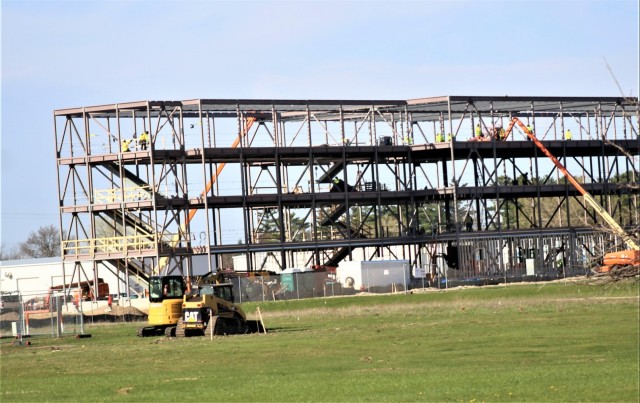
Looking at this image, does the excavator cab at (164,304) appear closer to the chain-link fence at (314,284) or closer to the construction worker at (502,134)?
the chain-link fence at (314,284)

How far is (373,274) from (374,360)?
46.2m

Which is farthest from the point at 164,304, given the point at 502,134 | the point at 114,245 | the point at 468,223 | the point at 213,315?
the point at 502,134

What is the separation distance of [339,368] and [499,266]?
188 ft

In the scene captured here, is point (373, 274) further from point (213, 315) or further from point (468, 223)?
point (213, 315)

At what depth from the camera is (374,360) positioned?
1382 inches

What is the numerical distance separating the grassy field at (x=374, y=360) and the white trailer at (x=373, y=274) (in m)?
18.7

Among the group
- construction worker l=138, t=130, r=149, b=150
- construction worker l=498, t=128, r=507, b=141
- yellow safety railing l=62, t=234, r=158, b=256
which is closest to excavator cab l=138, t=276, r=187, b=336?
yellow safety railing l=62, t=234, r=158, b=256

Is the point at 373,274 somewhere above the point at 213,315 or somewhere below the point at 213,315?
above

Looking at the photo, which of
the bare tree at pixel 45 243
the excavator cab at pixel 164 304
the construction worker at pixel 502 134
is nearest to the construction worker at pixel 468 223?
the construction worker at pixel 502 134

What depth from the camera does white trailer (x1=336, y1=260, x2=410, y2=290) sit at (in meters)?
80.5

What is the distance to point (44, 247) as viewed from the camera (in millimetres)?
181125

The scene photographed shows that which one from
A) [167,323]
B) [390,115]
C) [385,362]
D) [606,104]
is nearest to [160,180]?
[390,115]

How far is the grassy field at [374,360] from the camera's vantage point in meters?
26.8

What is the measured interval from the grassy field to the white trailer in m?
→ 18.7
